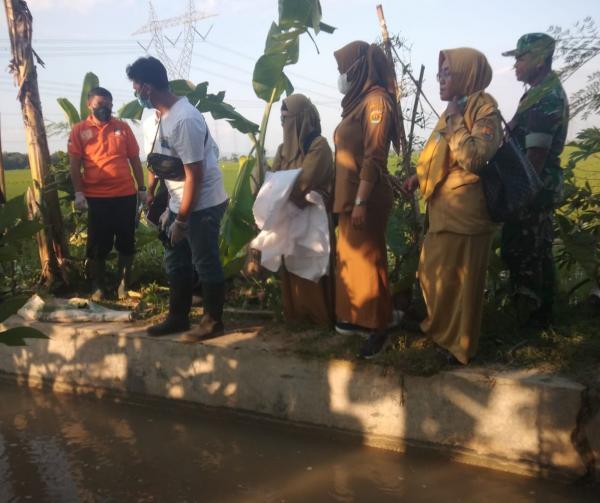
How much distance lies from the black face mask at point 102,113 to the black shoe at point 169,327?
6.12ft

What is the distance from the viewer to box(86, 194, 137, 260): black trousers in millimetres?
5172

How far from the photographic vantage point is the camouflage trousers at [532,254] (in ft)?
11.5

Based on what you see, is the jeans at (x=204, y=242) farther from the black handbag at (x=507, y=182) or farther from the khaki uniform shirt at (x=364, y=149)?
the black handbag at (x=507, y=182)

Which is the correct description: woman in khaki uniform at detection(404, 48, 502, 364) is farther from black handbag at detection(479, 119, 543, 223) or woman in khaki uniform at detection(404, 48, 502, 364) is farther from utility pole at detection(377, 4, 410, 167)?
utility pole at detection(377, 4, 410, 167)

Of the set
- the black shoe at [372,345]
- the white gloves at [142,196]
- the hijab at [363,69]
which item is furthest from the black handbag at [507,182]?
the white gloves at [142,196]

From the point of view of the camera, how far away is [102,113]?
5090 millimetres

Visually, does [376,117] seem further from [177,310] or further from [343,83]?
[177,310]

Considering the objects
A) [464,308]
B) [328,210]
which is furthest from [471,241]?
[328,210]

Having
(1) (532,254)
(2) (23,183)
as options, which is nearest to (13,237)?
(1) (532,254)

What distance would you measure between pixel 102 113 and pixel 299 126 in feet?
6.47

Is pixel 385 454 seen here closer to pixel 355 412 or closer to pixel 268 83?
pixel 355 412

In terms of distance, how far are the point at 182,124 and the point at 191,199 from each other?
0.43m

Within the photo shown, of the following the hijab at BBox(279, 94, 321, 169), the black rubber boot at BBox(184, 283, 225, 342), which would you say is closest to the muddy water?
the black rubber boot at BBox(184, 283, 225, 342)

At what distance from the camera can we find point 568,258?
13.3 feet
